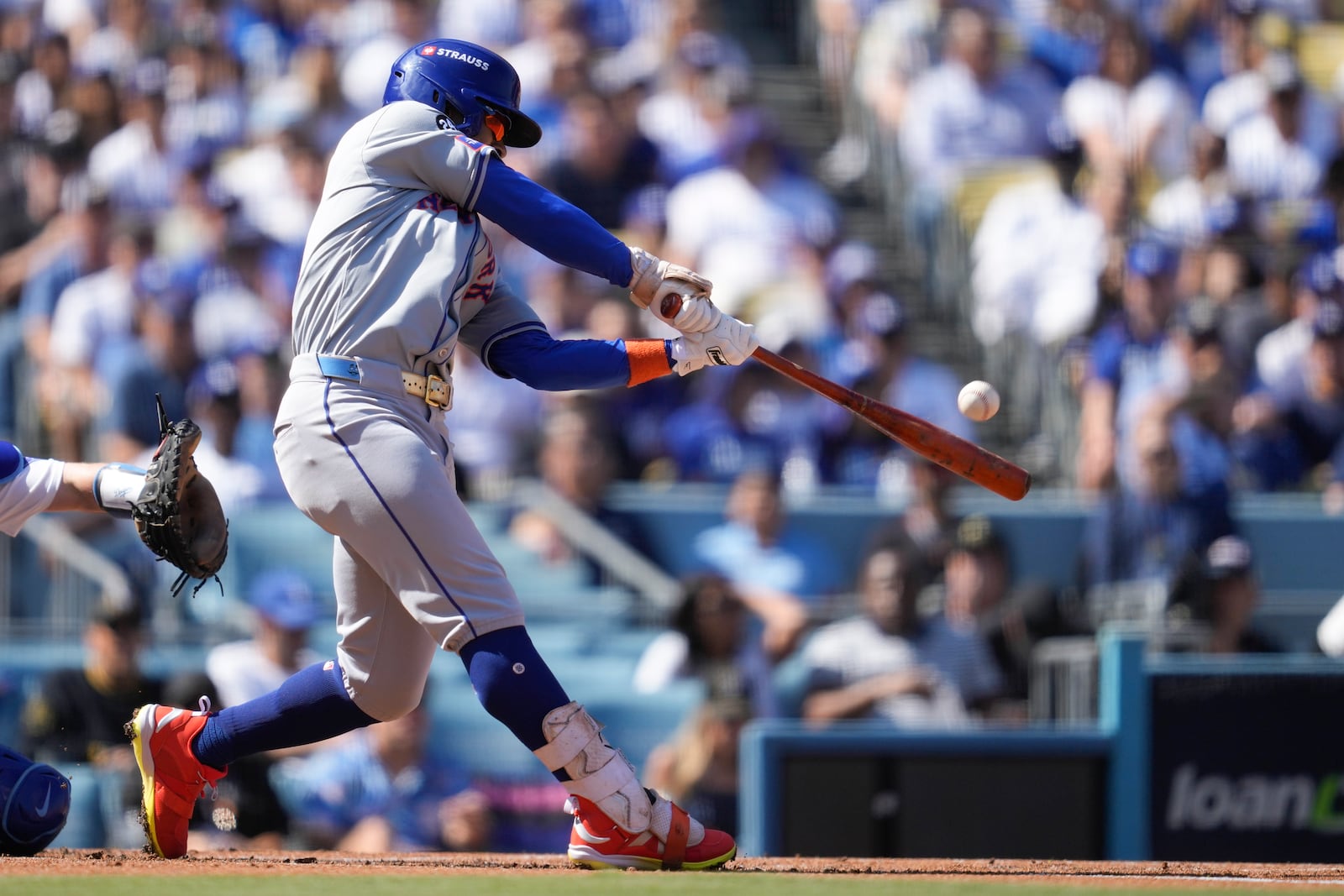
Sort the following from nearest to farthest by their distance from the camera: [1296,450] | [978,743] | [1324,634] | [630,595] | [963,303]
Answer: [978,743]
[1324,634]
[630,595]
[1296,450]
[963,303]

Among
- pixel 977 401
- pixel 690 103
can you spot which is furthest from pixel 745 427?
pixel 977 401

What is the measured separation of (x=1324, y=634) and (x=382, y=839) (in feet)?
11.9

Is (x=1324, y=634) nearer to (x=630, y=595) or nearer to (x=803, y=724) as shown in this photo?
(x=803, y=724)

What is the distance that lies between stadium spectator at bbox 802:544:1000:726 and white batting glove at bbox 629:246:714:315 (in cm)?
332

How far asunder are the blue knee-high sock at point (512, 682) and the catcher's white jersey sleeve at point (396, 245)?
644 millimetres

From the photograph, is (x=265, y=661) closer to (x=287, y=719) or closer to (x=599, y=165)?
(x=287, y=719)

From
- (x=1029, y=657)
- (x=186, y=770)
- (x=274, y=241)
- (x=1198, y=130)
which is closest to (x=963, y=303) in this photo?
(x=1198, y=130)

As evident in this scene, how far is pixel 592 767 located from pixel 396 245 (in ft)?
Answer: 4.02

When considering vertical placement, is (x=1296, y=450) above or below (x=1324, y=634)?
above

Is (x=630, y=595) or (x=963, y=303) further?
(x=963, y=303)

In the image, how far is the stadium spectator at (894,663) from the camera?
728 centimetres

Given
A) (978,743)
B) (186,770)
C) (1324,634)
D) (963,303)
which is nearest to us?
(186,770)

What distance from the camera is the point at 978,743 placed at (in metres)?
6.57

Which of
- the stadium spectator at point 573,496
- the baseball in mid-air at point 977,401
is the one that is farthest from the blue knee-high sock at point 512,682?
the stadium spectator at point 573,496
